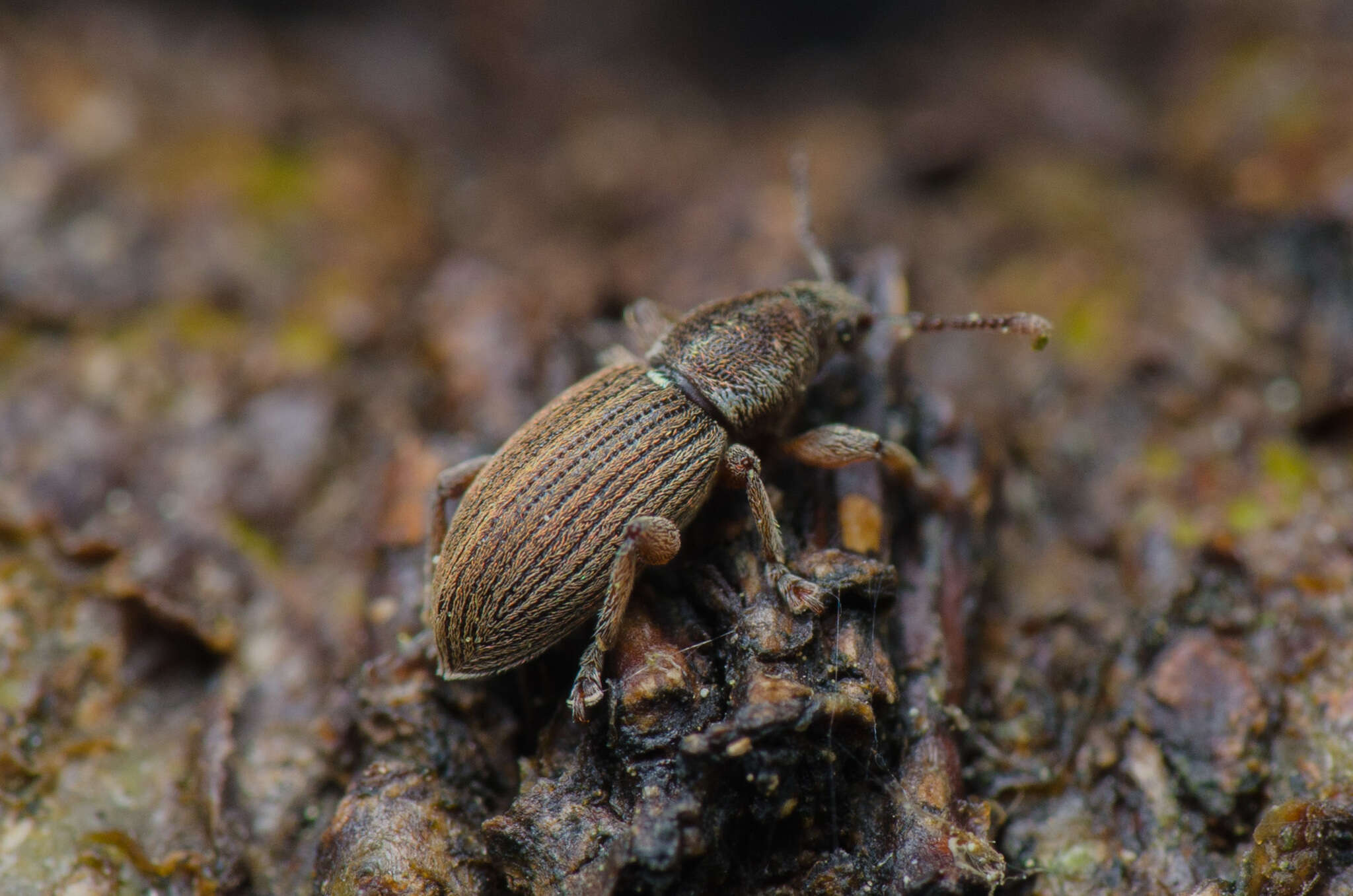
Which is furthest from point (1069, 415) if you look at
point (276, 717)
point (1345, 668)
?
point (276, 717)

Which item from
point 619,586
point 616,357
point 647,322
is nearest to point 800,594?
point 619,586

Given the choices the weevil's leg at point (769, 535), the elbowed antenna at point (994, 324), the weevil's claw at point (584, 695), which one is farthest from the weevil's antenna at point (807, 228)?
the weevil's claw at point (584, 695)

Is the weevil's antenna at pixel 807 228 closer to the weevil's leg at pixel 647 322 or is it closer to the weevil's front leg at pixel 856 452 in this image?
the weevil's leg at pixel 647 322

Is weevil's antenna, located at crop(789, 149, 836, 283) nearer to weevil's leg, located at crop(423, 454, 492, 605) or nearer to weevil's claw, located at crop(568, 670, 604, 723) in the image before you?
weevil's leg, located at crop(423, 454, 492, 605)

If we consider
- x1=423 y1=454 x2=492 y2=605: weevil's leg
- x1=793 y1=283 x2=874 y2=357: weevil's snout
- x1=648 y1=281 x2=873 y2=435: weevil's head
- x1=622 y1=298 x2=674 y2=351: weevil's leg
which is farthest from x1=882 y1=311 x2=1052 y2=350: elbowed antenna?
x1=423 y1=454 x2=492 y2=605: weevil's leg

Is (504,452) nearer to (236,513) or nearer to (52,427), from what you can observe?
(236,513)

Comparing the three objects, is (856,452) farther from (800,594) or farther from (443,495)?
(443,495)
